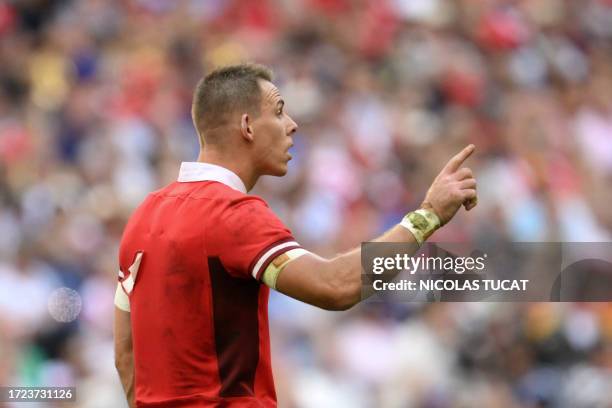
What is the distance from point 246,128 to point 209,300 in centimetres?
62

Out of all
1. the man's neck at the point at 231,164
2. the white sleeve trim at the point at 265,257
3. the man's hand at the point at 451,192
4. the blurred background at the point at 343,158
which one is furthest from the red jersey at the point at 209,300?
the blurred background at the point at 343,158

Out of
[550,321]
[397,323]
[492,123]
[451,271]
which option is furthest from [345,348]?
[451,271]

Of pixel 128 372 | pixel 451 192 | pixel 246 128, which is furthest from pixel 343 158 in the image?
pixel 451 192

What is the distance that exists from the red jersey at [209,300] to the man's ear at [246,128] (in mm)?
216

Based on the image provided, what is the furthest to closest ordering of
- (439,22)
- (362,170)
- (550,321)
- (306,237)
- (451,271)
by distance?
(439,22), (362,170), (306,237), (550,321), (451,271)

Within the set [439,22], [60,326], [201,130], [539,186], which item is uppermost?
[439,22]

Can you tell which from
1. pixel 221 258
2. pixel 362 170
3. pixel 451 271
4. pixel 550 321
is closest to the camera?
pixel 221 258

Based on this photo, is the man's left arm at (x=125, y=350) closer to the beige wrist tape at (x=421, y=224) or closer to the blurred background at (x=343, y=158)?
the beige wrist tape at (x=421, y=224)

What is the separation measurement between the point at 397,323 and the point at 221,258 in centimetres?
464

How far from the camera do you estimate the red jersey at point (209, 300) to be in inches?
156

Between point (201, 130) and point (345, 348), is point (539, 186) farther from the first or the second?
point (201, 130)

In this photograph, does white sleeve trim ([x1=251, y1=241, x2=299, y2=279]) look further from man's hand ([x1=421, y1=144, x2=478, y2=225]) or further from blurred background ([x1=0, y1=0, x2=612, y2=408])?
blurred background ([x1=0, y1=0, x2=612, y2=408])

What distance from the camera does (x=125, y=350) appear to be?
4.53 m

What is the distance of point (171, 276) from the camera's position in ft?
13.4
